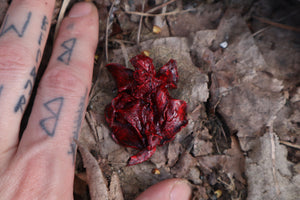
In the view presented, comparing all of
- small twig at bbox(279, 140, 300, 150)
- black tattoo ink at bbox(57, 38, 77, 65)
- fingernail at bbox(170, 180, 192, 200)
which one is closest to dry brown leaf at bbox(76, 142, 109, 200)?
fingernail at bbox(170, 180, 192, 200)

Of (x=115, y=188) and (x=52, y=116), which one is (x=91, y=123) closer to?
(x=52, y=116)

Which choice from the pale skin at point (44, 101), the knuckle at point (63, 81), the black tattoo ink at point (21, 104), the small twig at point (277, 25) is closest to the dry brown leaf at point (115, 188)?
the pale skin at point (44, 101)

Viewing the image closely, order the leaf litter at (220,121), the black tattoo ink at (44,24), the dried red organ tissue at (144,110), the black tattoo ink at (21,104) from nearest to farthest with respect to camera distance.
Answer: the black tattoo ink at (21,104) < the dried red organ tissue at (144,110) < the leaf litter at (220,121) < the black tattoo ink at (44,24)

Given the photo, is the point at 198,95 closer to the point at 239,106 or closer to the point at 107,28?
the point at 239,106

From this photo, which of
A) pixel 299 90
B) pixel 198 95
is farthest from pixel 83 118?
pixel 299 90

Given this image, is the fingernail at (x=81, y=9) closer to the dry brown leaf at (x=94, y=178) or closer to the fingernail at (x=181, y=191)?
the dry brown leaf at (x=94, y=178)

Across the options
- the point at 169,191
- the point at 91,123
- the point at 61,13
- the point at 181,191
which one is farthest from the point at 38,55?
the point at 181,191
